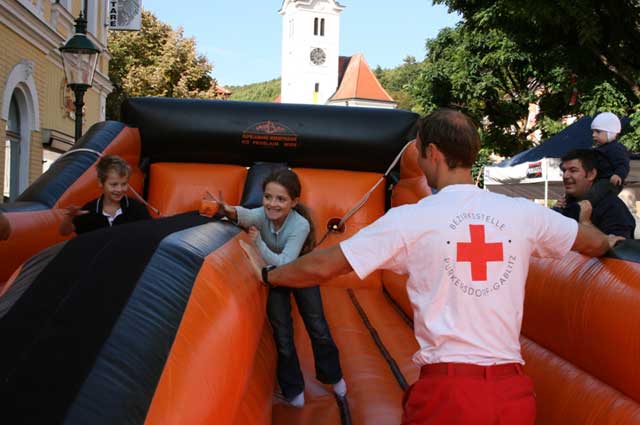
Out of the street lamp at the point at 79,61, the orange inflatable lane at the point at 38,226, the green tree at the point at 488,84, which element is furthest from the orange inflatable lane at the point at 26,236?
the green tree at the point at 488,84

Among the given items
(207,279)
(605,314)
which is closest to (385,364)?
(605,314)

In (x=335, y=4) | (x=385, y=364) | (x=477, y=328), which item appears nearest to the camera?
(x=477, y=328)

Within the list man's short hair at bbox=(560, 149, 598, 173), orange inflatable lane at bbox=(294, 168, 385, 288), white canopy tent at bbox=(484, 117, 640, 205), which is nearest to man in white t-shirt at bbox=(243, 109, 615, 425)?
man's short hair at bbox=(560, 149, 598, 173)

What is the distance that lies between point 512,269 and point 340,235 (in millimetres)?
3522

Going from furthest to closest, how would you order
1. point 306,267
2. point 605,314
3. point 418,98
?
point 418,98 → point 605,314 → point 306,267

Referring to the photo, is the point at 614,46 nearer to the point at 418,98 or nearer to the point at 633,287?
the point at 418,98

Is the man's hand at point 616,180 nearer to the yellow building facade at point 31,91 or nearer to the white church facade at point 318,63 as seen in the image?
the yellow building facade at point 31,91

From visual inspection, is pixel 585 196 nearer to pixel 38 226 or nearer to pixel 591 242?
pixel 591 242

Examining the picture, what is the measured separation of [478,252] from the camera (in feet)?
5.72

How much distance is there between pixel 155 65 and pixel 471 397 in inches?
1032

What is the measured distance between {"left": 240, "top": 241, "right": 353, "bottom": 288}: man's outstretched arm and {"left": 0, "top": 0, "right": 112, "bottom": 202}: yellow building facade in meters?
9.63

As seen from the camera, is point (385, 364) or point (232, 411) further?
point (385, 364)

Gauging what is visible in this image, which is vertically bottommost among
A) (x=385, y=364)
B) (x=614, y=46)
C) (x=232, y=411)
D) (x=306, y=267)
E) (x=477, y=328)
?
(x=385, y=364)

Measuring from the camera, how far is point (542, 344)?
2.60 m
